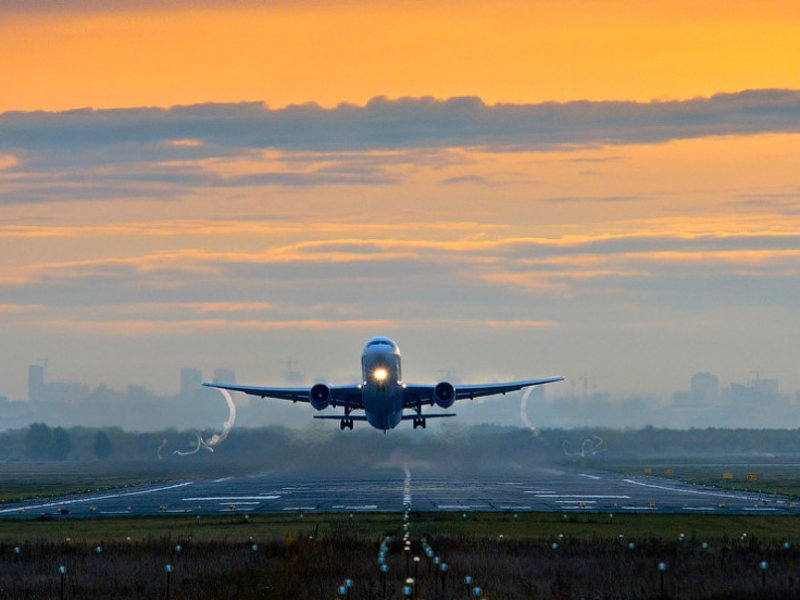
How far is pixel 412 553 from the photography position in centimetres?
5400

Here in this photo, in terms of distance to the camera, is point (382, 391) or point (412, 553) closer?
point (412, 553)

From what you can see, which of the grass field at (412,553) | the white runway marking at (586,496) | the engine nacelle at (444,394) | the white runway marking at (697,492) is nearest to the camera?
the grass field at (412,553)

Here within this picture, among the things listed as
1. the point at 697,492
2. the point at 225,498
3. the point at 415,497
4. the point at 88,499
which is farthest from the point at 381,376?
the point at 697,492

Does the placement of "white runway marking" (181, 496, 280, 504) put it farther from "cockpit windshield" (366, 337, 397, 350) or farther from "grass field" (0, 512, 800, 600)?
"grass field" (0, 512, 800, 600)

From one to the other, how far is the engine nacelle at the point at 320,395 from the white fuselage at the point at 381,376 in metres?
2.59

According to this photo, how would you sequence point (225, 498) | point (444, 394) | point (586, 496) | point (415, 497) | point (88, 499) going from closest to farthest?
1. point (444, 394)
2. point (415, 497)
3. point (586, 496)
4. point (225, 498)
5. point (88, 499)

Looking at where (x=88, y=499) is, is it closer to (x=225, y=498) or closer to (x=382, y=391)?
(x=225, y=498)

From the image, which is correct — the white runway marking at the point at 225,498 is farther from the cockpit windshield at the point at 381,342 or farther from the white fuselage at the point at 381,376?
the cockpit windshield at the point at 381,342

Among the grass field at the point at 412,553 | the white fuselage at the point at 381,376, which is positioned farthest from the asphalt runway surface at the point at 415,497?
the grass field at the point at 412,553

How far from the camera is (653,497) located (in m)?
94.6

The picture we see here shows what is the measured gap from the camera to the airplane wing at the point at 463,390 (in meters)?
93.1

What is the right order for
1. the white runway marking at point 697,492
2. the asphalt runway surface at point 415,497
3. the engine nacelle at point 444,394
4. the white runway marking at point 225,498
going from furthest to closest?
the white runway marking at point 697,492
the white runway marking at point 225,498
the engine nacelle at point 444,394
the asphalt runway surface at point 415,497

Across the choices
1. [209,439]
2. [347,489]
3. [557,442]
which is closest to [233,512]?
[347,489]

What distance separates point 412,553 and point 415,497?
133ft
